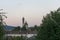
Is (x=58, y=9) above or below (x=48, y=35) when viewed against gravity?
above

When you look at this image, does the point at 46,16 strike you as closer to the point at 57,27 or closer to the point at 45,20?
the point at 45,20

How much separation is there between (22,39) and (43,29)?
19.0 m

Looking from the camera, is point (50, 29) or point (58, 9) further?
point (58, 9)

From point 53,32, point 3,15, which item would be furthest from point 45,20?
point 3,15

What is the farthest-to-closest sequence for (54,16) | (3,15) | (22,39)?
(22,39) < (54,16) < (3,15)

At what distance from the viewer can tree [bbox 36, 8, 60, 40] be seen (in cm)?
2001

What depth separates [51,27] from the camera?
20391 mm

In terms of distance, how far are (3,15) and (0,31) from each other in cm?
119

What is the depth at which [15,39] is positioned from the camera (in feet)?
134

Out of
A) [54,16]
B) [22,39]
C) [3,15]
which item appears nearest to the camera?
[3,15]

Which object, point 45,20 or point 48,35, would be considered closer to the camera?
point 48,35

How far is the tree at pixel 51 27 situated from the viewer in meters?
20.0

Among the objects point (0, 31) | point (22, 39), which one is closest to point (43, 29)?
point (0, 31)

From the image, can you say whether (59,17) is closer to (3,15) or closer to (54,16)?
(54,16)
